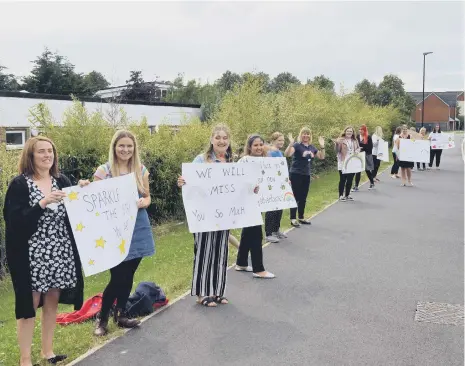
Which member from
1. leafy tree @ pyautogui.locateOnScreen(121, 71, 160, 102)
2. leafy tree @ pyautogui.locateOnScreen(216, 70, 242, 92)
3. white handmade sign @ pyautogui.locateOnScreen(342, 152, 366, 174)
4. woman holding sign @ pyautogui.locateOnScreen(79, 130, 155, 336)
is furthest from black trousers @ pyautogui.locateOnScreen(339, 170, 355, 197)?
leafy tree @ pyautogui.locateOnScreen(216, 70, 242, 92)

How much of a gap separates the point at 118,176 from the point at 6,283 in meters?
4.06

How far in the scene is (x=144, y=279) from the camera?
7.08 m

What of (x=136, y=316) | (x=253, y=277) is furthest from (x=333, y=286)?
(x=136, y=316)

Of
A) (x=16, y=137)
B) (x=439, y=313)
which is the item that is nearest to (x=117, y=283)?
(x=439, y=313)

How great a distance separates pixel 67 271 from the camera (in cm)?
408

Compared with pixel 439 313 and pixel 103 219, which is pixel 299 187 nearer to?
pixel 439 313

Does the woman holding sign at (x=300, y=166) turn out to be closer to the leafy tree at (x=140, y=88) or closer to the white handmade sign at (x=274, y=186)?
the white handmade sign at (x=274, y=186)

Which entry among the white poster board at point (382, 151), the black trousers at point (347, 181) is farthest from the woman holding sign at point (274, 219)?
the white poster board at point (382, 151)

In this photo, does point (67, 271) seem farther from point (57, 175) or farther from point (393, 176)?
point (393, 176)

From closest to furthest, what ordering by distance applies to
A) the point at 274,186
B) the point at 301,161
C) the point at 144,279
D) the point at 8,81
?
the point at 144,279
the point at 274,186
the point at 301,161
the point at 8,81

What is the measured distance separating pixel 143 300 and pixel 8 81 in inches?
2036

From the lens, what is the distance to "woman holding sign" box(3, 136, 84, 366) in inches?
151

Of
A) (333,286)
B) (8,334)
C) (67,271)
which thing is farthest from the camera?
(333,286)

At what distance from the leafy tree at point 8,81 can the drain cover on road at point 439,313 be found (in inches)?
1979
